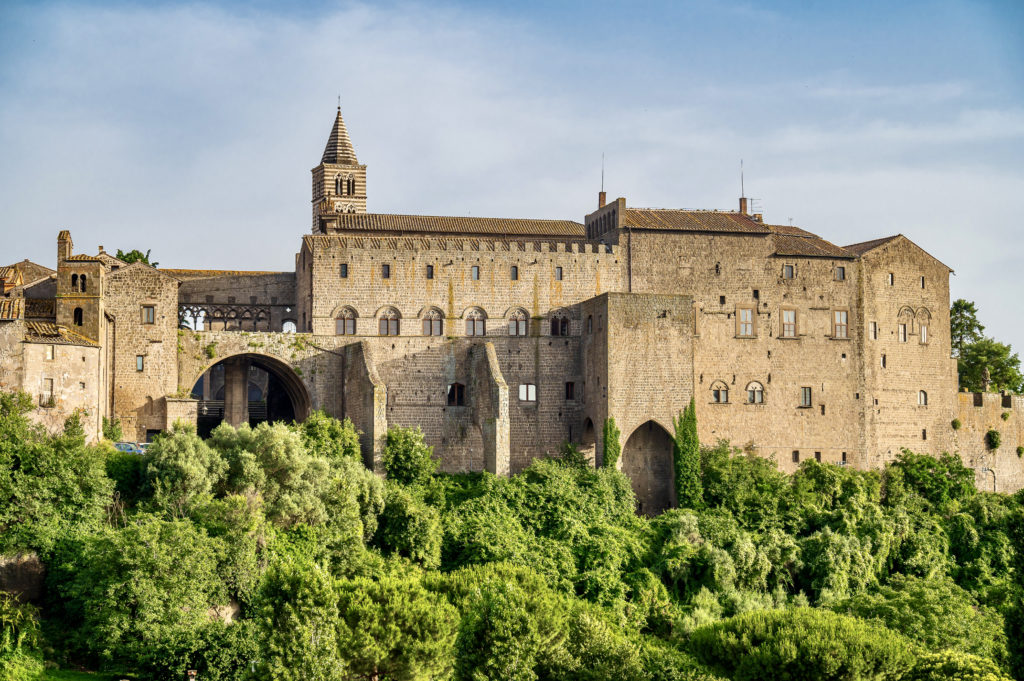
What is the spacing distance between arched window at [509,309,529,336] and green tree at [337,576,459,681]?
20666 mm

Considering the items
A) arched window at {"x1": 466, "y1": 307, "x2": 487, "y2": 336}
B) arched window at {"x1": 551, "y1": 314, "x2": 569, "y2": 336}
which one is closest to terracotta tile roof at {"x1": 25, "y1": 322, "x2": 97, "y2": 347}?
arched window at {"x1": 466, "y1": 307, "x2": 487, "y2": 336}

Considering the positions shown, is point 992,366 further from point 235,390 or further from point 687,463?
point 235,390

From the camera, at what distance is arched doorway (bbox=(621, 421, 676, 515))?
174ft

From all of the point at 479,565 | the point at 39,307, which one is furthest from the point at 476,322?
the point at 39,307

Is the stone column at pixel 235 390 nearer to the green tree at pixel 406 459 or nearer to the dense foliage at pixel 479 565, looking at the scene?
the dense foliage at pixel 479 565

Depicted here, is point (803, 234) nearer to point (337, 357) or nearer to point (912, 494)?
point (912, 494)

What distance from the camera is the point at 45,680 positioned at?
118 feet

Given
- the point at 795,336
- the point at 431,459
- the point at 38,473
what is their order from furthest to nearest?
1. the point at 795,336
2. the point at 431,459
3. the point at 38,473

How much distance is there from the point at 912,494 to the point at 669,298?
13664 mm

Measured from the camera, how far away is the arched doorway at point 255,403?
52.6 meters

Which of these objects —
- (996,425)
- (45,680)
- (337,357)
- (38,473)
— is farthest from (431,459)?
(996,425)

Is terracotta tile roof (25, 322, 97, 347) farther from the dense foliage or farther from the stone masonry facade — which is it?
the dense foliage

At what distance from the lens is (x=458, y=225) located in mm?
57219

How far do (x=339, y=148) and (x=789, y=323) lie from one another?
29.0 metres
